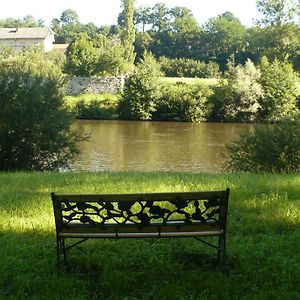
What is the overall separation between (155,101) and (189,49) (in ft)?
132

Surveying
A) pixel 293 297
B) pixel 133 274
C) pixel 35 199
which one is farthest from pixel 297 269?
pixel 35 199

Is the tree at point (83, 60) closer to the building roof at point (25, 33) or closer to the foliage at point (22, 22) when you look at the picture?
the building roof at point (25, 33)

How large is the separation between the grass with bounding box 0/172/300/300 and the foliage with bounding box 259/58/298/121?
4337cm

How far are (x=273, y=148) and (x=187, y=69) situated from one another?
186 ft

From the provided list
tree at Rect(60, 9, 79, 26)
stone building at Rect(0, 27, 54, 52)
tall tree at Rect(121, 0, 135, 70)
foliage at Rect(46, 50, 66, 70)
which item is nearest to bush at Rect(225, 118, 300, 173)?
foliage at Rect(46, 50, 66, 70)

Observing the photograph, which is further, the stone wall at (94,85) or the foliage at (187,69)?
the foliage at (187,69)

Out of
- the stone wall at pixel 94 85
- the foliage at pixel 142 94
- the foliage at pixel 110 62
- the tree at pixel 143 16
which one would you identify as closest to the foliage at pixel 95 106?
the foliage at pixel 142 94

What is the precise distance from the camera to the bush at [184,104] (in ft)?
161

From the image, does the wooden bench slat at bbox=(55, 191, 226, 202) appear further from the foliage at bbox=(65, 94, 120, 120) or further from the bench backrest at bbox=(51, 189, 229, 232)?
the foliage at bbox=(65, 94, 120, 120)

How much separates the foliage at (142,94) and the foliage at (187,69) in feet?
63.5

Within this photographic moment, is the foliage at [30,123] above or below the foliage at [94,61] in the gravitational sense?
below

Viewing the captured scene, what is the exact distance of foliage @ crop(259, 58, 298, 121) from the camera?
4800 centimetres

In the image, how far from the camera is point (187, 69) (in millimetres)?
70500

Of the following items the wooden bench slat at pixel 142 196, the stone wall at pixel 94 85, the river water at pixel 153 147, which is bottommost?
the river water at pixel 153 147
